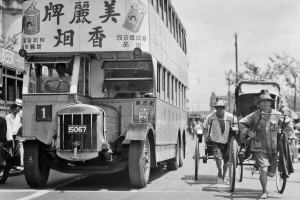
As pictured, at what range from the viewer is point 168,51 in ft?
50.7

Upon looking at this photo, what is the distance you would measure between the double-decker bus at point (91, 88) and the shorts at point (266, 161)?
2336 mm

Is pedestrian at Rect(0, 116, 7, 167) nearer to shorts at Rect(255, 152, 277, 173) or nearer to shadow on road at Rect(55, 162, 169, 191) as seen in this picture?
shadow on road at Rect(55, 162, 169, 191)

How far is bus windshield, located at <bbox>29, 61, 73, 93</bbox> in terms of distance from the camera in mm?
11898

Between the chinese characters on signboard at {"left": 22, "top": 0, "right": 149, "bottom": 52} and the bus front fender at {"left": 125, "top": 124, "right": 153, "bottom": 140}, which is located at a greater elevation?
the chinese characters on signboard at {"left": 22, "top": 0, "right": 149, "bottom": 52}

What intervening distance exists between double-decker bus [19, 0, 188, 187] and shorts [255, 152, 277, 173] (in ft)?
7.66

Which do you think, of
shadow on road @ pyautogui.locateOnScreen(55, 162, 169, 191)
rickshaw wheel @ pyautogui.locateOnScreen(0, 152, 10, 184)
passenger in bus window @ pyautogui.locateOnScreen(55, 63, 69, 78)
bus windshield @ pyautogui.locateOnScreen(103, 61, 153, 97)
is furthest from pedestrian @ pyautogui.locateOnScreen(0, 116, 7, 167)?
bus windshield @ pyautogui.locateOnScreen(103, 61, 153, 97)

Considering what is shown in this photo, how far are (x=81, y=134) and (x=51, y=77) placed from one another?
1.70 metres

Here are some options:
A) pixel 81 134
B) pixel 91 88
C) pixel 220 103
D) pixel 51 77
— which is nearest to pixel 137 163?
pixel 81 134

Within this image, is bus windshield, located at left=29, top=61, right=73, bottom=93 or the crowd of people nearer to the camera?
the crowd of people

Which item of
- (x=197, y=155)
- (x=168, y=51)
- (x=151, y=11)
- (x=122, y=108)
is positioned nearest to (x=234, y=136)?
(x=197, y=155)

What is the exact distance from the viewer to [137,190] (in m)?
11.3

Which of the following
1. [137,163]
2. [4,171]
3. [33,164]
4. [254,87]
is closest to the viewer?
[137,163]

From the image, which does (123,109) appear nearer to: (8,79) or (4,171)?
(4,171)

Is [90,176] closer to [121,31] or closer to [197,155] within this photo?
[197,155]
